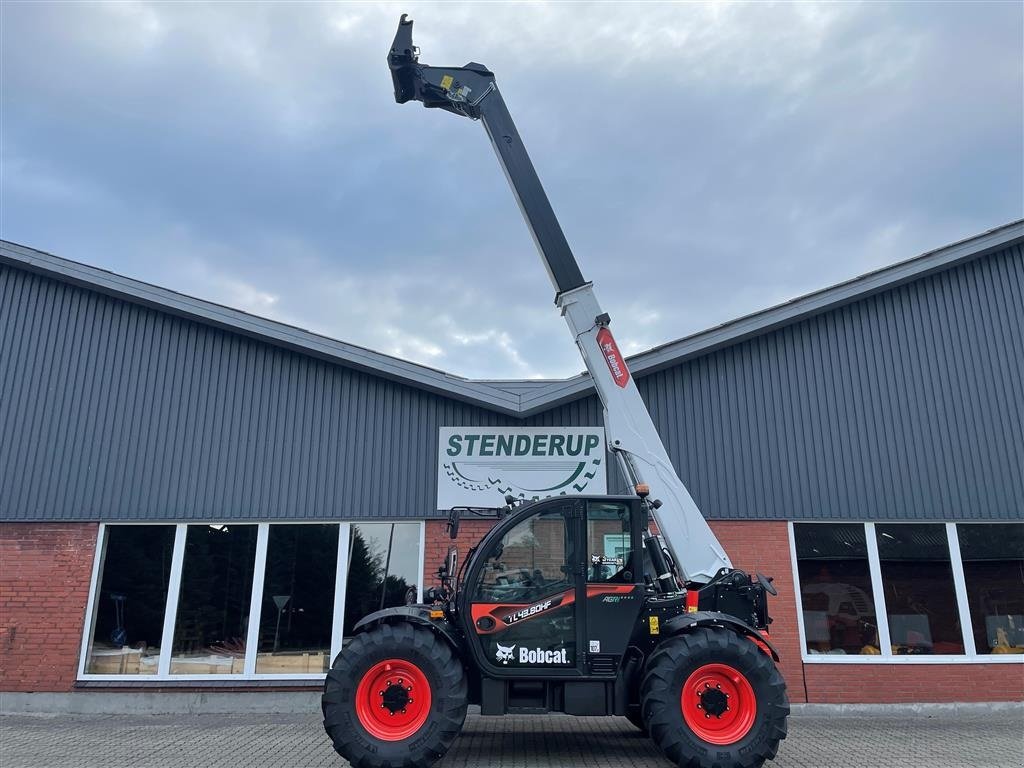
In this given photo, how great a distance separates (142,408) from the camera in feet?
32.9

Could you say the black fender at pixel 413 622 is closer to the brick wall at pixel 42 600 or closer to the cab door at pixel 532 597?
the cab door at pixel 532 597

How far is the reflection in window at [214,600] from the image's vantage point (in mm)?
9320

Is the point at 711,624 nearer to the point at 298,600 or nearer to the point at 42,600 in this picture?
the point at 298,600

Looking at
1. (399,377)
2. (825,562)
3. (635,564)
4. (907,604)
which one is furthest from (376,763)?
(907,604)

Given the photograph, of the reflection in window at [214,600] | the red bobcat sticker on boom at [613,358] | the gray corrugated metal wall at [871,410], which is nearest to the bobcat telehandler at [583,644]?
the red bobcat sticker on boom at [613,358]

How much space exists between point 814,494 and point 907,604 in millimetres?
1867

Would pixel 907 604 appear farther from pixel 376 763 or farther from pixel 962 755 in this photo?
pixel 376 763

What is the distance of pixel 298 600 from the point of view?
374 inches

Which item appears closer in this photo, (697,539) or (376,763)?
(376,763)

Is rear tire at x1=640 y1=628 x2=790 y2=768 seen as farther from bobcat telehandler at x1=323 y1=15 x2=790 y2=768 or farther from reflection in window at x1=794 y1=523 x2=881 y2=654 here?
reflection in window at x1=794 y1=523 x2=881 y2=654

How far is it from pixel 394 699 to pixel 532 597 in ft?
4.73

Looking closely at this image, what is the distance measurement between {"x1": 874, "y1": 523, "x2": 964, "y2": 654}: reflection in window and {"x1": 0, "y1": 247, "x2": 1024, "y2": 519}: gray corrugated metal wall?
35 centimetres

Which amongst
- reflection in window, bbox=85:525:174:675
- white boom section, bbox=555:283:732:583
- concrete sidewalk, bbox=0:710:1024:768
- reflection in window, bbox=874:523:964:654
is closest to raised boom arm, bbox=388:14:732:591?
white boom section, bbox=555:283:732:583

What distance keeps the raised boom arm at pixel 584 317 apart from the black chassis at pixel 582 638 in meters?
0.48
